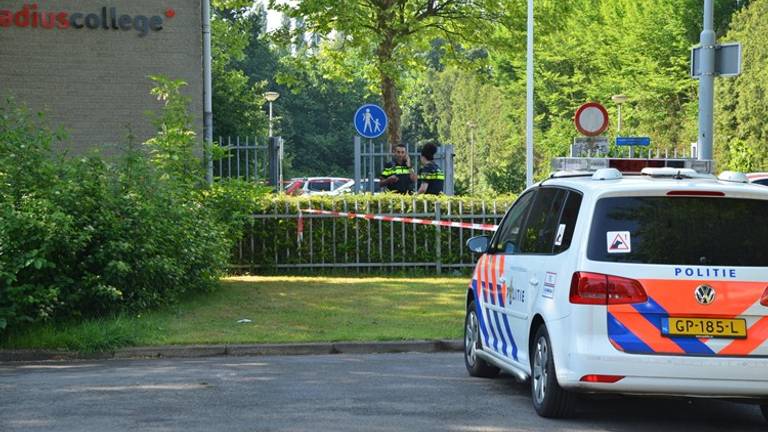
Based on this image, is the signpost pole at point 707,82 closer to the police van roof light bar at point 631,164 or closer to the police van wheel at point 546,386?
the police van roof light bar at point 631,164

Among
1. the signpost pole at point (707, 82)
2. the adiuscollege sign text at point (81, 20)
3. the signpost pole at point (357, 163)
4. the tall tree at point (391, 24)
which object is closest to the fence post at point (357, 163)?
A: the signpost pole at point (357, 163)

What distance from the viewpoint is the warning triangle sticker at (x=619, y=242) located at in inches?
304

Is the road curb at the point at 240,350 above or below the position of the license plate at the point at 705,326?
below

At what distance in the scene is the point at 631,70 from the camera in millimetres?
57969

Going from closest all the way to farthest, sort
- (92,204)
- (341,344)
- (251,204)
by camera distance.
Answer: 1. (341,344)
2. (92,204)
3. (251,204)

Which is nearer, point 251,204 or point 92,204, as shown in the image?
point 92,204

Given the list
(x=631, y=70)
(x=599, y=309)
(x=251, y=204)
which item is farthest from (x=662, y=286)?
(x=631, y=70)

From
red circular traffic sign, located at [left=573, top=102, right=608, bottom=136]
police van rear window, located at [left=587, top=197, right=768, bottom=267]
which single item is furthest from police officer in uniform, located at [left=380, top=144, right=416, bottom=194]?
police van rear window, located at [left=587, top=197, right=768, bottom=267]

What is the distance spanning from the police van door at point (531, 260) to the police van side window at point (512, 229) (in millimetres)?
95

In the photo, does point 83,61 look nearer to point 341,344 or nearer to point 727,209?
point 341,344

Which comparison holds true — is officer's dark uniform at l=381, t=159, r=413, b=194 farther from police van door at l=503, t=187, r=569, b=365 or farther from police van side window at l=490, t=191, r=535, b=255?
police van door at l=503, t=187, r=569, b=365

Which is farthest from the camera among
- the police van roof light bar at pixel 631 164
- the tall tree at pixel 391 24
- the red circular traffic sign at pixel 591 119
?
the tall tree at pixel 391 24

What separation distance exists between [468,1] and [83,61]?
42.3 feet

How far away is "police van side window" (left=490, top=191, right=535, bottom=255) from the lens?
9484 millimetres
